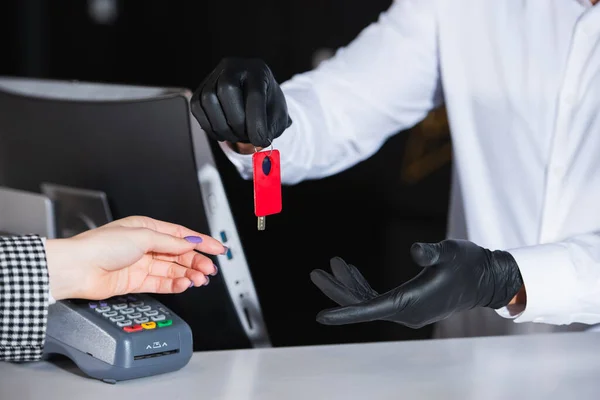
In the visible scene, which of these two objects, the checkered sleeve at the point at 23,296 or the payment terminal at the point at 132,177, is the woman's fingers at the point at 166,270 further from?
the checkered sleeve at the point at 23,296

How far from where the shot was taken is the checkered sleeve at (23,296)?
0.92 metres

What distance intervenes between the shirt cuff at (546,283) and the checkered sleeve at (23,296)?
0.61 meters

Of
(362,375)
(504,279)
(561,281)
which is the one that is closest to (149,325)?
(362,375)

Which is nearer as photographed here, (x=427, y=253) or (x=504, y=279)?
(x=427, y=253)

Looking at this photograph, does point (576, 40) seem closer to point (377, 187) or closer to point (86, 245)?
point (86, 245)

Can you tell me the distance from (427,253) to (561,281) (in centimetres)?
27

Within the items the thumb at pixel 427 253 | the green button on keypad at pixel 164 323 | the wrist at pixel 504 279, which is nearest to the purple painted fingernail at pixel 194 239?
the green button on keypad at pixel 164 323

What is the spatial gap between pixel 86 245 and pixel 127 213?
222mm

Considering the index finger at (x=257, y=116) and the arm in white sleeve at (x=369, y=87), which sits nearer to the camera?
the index finger at (x=257, y=116)

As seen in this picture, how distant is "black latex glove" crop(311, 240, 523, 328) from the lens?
3.04ft

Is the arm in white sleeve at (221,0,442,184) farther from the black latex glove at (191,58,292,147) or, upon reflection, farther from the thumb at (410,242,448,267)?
the thumb at (410,242,448,267)

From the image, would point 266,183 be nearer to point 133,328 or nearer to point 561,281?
point 133,328

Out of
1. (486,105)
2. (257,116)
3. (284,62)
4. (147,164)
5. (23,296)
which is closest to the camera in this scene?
(23,296)

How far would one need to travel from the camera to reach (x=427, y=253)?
0.95 metres
